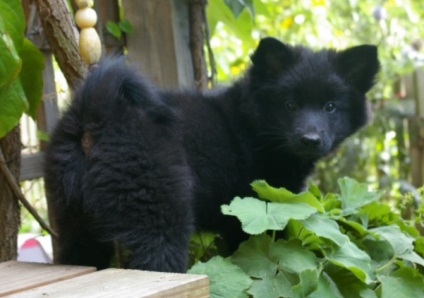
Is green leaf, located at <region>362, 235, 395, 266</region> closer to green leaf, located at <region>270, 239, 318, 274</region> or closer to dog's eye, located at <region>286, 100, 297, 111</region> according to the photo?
green leaf, located at <region>270, 239, 318, 274</region>

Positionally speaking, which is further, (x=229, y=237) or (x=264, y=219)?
(x=229, y=237)

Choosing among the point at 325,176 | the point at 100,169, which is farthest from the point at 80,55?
the point at 325,176

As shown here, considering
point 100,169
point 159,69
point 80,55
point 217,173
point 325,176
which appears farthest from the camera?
point 325,176

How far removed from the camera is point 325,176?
5742 millimetres

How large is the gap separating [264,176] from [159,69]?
797 millimetres

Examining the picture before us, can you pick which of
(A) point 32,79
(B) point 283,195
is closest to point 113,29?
(A) point 32,79

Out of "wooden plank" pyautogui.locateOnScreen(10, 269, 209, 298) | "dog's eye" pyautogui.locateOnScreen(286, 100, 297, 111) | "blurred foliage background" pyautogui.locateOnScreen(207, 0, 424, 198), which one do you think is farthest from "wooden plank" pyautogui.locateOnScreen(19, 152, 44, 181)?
"blurred foliage background" pyautogui.locateOnScreen(207, 0, 424, 198)

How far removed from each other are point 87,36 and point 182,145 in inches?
22.0

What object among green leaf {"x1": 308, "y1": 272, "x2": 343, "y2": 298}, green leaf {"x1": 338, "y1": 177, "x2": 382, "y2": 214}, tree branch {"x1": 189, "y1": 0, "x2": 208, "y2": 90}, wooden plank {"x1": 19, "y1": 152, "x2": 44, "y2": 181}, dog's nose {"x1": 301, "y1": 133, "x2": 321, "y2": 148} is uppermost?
tree branch {"x1": 189, "y1": 0, "x2": 208, "y2": 90}

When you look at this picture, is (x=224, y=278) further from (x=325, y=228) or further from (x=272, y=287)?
(x=325, y=228)

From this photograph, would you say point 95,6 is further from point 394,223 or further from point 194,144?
point 394,223

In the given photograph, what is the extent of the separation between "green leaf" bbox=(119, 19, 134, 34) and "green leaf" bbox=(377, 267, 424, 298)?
1742 mm

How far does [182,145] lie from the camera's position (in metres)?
2.84

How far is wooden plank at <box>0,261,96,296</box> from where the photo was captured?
2.06 m
